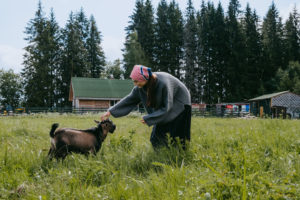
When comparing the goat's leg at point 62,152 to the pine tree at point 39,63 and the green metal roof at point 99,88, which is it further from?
the pine tree at point 39,63

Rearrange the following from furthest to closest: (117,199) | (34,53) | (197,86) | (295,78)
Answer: (197,86)
(34,53)
(295,78)
(117,199)

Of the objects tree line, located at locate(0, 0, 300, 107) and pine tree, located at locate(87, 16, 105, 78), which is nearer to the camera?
tree line, located at locate(0, 0, 300, 107)

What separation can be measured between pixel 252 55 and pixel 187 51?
12398 mm

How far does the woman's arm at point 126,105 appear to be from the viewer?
13.9 feet

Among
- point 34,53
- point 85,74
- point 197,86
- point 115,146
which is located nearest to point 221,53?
point 197,86

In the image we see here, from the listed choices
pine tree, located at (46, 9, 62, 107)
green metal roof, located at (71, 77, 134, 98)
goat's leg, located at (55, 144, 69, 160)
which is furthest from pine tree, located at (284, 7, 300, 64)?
goat's leg, located at (55, 144, 69, 160)

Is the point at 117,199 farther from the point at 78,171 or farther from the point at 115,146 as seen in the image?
the point at 115,146

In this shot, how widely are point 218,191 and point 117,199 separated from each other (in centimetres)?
86

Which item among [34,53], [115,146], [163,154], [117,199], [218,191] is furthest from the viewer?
[34,53]

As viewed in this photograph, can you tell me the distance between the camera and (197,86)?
4584cm

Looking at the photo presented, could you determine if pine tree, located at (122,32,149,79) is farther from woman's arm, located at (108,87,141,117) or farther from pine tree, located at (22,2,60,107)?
woman's arm, located at (108,87,141,117)

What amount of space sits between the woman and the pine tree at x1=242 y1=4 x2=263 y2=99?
43.3 m

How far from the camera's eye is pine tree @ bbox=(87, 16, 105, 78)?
49.4m

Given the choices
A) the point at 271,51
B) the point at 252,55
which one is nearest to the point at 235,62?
the point at 252,55
